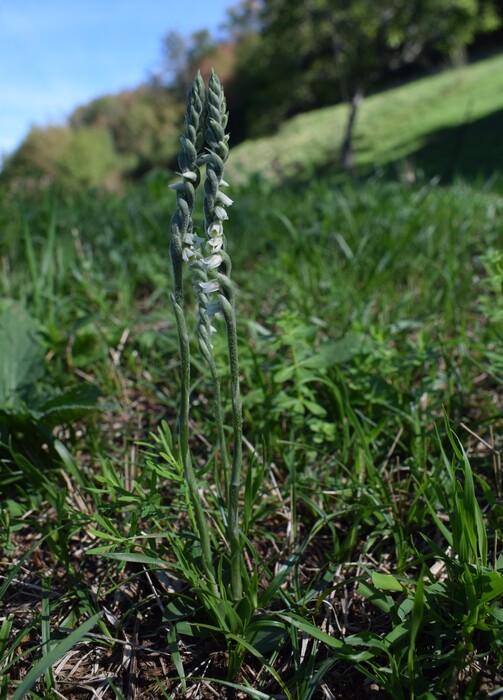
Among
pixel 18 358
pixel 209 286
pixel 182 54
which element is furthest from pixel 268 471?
pixel 182 54

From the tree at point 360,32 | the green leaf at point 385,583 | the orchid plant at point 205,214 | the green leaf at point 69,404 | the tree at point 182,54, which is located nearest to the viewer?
the orchid plant at point 205,214

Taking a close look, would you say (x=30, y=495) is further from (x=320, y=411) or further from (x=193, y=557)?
(x=320, y=411)

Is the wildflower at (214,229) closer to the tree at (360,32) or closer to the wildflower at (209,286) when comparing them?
the wildflower at (209,286)

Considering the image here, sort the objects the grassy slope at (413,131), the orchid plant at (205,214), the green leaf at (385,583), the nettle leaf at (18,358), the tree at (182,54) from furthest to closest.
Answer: the tree at (182,54) → the grassy slope at (413,131) → the nettle leaf at (18,358) → the green leaf at (385,583) → the orchid plant at (205,214)

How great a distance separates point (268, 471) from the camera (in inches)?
70.4

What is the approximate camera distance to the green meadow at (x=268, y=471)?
4.04 feet

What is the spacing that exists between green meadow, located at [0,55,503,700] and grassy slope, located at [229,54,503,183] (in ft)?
28.3

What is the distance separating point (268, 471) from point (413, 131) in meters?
17.0

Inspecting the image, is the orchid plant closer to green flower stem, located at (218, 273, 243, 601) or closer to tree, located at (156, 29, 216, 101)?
green flower stem, located at (218, 273, 243, 601)

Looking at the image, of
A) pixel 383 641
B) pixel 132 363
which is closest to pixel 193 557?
pixel 383 641

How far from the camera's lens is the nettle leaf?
198 centimetres

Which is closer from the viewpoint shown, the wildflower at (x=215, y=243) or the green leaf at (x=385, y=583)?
the wildflower at (x=215, y=243)

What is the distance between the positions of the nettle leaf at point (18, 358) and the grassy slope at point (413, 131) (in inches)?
381

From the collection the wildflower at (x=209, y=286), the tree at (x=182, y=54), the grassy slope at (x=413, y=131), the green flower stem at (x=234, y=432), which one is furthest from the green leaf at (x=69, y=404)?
the tree at (x=182, y=54)
